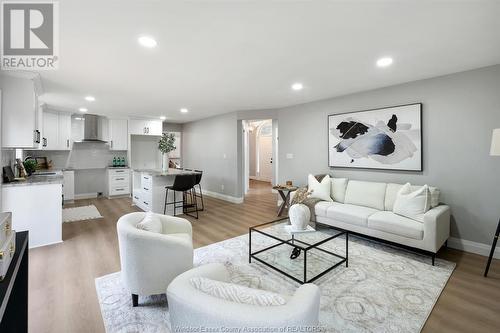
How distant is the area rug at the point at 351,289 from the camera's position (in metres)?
1.81

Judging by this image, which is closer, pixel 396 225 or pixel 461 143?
pixel 396 225

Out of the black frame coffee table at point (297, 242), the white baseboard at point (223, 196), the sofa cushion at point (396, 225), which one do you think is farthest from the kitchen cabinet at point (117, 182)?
the sofa cushion at point (396, 225)

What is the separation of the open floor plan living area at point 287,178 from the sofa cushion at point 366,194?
22mm

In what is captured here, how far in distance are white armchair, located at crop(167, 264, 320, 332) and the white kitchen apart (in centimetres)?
334

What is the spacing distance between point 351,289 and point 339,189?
2.11 metres

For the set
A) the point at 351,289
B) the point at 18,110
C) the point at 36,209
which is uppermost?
the point at 18,110

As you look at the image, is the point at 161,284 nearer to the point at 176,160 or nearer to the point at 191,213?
the point at 191,213

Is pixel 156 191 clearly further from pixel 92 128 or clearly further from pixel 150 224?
pixel 92 128

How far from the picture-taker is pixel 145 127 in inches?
278

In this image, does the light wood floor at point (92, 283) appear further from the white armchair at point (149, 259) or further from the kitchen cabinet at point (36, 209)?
the white armchair at point (149, 259)

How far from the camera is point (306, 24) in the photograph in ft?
6.63

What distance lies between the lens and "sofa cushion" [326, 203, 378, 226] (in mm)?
3275

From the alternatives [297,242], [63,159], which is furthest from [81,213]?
[297,242]

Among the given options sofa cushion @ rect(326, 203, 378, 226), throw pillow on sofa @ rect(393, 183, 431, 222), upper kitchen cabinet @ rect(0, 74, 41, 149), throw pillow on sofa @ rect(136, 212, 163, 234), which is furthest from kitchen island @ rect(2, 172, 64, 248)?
throw pillow on sofa @ rect(393, 183, 431, 222)
